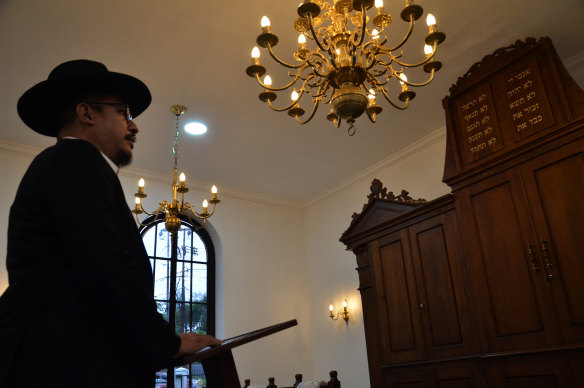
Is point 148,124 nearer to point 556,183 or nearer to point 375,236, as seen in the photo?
point 375,236

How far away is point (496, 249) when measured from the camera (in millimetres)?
4016

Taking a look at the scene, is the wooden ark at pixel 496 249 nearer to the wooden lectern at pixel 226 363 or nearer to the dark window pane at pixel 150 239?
the wooden lectern at pixel 226 363

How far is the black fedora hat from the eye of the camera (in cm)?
149

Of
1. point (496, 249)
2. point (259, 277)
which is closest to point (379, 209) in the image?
point (496, 249)

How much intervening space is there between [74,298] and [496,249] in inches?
143

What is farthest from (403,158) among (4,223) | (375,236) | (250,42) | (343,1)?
(4,223)

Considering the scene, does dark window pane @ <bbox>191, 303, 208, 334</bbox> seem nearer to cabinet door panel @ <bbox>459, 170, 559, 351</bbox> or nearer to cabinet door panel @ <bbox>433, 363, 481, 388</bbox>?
cabinet door panel @ <bbox>433, 363, 481, 388</bbox>

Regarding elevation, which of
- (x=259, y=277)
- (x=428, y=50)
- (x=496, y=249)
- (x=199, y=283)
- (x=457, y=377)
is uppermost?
(x=428, y=50)

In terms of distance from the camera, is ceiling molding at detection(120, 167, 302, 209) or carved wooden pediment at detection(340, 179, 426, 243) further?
ceiling molding at detection(120, 167, 302, 209)

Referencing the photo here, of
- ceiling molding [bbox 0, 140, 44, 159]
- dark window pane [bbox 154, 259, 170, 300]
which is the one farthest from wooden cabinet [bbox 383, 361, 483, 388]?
ceiling molding [bbox 0, 140, 44, 159]

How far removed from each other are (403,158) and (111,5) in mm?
4412

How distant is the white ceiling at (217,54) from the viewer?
13.9 feet

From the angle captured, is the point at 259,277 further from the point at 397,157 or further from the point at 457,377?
the point at 457,377

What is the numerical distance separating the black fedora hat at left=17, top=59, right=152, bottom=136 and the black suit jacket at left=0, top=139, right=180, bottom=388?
34cm
